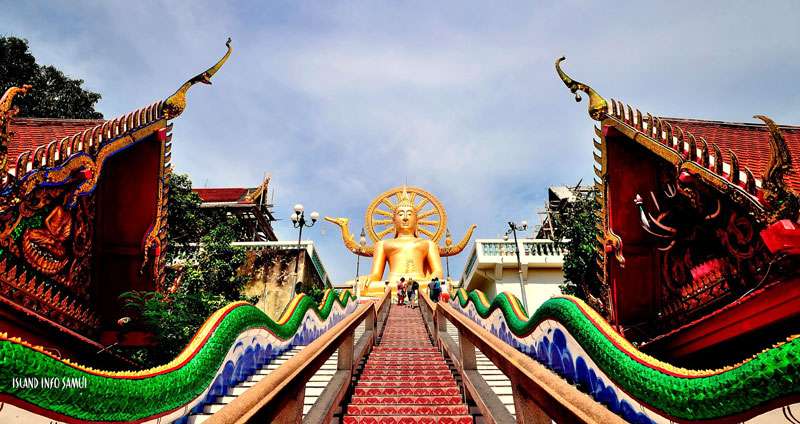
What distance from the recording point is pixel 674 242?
5402mm

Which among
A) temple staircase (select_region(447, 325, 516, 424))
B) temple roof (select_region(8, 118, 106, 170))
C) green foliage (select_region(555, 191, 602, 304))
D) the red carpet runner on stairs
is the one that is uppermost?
temple roof (select_region(8, 118, 106, 170))

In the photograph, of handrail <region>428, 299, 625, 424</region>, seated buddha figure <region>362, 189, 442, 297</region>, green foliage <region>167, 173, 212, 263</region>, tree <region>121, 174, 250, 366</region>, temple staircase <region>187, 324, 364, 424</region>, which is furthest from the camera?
seated buddha figure <region>362, 189, 442, 297</region>

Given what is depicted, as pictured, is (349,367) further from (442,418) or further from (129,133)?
(129,133)

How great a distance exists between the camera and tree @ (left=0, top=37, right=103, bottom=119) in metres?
15.1

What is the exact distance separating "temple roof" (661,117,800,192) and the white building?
1136 centimetres

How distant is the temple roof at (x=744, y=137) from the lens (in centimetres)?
502

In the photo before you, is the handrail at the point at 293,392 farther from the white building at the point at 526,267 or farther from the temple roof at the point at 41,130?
the white building at the point at 526,267

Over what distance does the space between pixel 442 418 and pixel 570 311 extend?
1305 millimetres

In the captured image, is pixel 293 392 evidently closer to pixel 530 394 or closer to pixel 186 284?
pixel 530 394

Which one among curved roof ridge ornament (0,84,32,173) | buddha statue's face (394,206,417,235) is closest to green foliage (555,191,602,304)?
buddha statue's face (394,206,417,235)

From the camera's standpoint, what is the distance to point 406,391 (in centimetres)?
386

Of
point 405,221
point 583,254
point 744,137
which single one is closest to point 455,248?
point 405,221

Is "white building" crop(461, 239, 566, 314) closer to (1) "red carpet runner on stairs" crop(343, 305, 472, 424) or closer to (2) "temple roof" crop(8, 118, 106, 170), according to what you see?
(1) "red carpet runner on stairs" crop(343, 305, 472, 424)

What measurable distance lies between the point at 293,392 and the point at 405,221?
18.6 m
